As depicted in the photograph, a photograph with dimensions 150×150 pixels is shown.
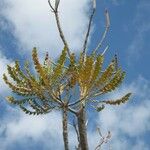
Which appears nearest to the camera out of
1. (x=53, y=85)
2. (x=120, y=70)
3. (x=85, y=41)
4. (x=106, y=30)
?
(x=53, y=85)

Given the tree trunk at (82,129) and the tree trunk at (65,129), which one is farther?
the tree trunk at (82,129)

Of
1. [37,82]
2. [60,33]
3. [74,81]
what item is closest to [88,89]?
[74,81]

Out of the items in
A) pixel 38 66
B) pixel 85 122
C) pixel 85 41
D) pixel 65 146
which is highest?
pixel 85 41

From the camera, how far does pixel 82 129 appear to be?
18.8m

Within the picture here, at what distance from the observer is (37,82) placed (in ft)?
59.6

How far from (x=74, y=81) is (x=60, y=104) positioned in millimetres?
1358

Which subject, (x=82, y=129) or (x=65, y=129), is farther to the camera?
(x=82, y=129)

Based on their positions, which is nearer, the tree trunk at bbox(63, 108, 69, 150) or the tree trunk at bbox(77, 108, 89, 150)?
the tree trunk at bbox(63, 108, 69, 150)

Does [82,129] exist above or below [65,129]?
above

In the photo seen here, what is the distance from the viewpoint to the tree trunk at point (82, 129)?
1864cm

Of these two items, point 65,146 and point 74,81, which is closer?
point 65,146

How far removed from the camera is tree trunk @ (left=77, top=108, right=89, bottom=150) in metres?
18.6

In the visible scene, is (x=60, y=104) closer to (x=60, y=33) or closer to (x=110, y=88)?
(x=110, y=88)

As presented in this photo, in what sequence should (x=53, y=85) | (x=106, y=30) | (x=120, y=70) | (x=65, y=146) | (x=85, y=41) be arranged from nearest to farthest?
(x=65, y=146), (x=53, y=85), (x=120, y=70), (x=85, y=41), (x=106, y=30)
